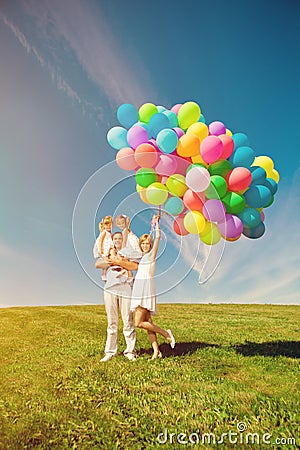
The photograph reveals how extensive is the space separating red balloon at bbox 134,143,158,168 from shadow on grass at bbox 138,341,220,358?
305 centimetres

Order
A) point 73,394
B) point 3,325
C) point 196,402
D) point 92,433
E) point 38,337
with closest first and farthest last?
point 92,433
point 196,402
point 73,394
point 38,337
point 3,325

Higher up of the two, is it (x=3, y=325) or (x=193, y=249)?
(x=193, y=249)

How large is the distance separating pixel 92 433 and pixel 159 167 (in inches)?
135

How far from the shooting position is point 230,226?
5.50m

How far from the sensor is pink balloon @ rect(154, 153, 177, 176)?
17.7 feet

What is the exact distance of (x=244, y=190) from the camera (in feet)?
18.4

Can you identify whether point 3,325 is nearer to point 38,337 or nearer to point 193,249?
point 38,337

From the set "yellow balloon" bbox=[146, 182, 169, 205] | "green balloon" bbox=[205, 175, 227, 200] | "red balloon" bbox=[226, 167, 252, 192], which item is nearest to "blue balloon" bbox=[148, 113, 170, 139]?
"yellow balloon" bbox=[146, 182, 169, 205]

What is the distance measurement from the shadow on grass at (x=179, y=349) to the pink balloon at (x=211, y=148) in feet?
10.4

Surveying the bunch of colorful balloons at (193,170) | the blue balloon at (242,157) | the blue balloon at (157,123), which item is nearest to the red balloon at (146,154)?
the bunch of colorful balloons at (193,170)

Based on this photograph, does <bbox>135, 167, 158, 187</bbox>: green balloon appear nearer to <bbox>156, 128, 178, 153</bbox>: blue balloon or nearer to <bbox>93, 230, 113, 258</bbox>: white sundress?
<bbox>156, 128, 178, 153</bbox>: blue balloon

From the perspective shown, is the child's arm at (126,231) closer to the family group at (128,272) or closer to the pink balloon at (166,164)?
the family group at (128,272)

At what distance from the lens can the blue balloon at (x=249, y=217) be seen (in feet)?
18.5

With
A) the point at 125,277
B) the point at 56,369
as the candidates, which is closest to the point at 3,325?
the point at 56,369
